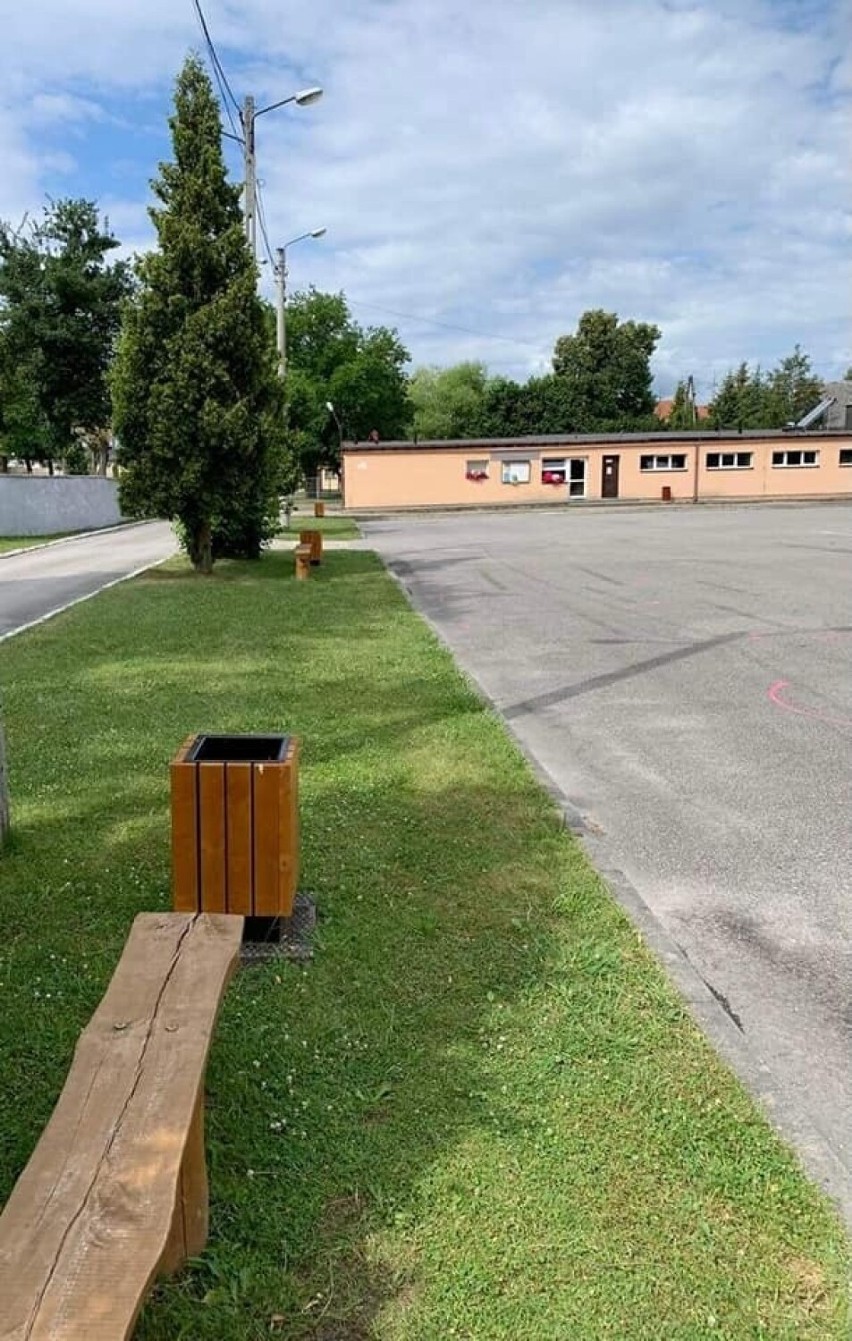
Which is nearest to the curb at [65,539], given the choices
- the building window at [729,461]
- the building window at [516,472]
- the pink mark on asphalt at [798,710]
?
the building window at [516,472]

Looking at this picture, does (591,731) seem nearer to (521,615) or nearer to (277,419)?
(521,615)

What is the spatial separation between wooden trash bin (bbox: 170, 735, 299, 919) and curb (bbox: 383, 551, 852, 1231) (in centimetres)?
140

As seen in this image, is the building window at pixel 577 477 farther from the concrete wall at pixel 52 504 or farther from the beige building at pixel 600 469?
the concrete wall at pixel 52 504

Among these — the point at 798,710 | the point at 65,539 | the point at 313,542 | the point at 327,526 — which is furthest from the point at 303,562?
the point at 327,526

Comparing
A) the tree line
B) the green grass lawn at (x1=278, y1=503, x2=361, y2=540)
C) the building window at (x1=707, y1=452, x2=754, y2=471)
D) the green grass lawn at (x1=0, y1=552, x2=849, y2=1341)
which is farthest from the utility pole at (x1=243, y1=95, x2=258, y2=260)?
the building window at (x1=707, y1=452, x2=754, y2=471)

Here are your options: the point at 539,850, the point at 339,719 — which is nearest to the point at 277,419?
the point at 339,719

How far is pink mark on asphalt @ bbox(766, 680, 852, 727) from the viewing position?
7.18 meters

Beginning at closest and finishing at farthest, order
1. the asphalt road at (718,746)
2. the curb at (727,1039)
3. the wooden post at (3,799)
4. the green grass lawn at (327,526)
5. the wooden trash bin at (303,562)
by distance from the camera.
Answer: the curb at (727,1039) → the asphalt road at (718,746) → the wooden post at (3,799) → the wooden trash bin at (303,562) → the green grass lawn at (327,526)

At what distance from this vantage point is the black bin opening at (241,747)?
3.95m

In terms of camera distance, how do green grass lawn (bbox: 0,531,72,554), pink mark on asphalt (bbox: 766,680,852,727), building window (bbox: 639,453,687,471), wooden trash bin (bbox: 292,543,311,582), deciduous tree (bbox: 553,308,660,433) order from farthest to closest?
1. deciduous tree (bbox: 553,308,660,433)
2. building window (bbox: 639,453,687,471)
3. green grass lawn (bbox: 0,531,72,554)
4. wooden trash bin (bbox: 292,543,311,582)
5. pink mark on asphalt (bbox: 766,680,852,727)

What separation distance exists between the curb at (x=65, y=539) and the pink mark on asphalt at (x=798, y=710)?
19.1 metres

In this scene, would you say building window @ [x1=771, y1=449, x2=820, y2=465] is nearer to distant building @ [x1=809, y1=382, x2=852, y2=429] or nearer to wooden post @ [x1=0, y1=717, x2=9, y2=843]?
distant building @ [x1=809, y1=382, x2=852, y2=429]

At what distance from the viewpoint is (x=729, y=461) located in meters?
50.5

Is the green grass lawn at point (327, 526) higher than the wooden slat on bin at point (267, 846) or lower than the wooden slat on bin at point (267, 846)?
higher
